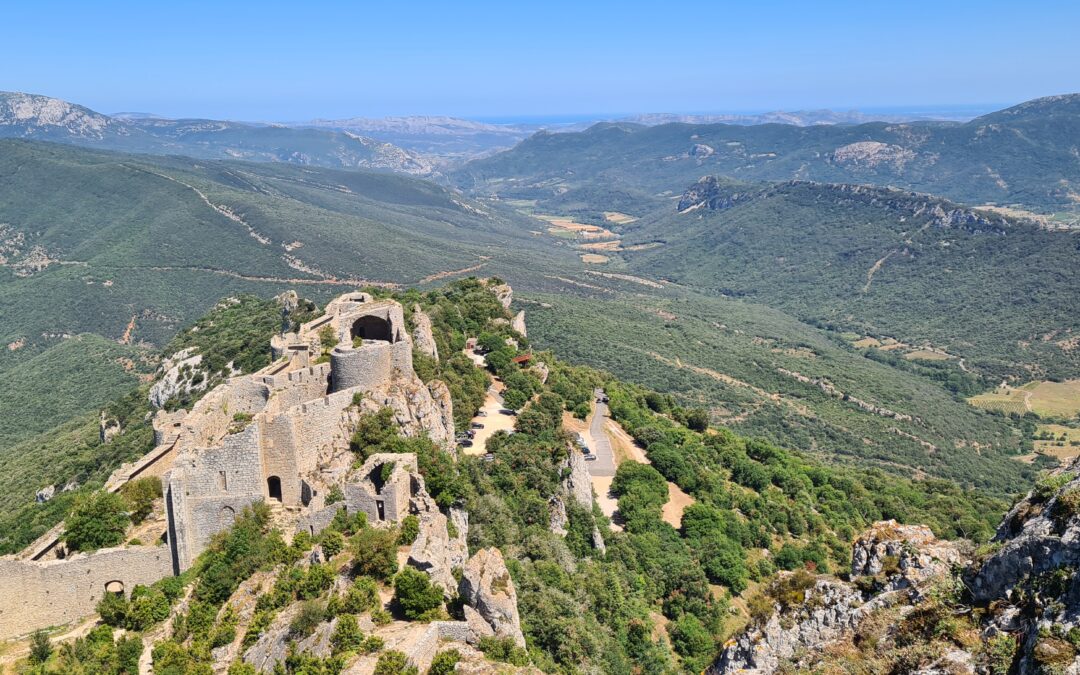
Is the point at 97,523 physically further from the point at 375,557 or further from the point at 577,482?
the point at 577,482

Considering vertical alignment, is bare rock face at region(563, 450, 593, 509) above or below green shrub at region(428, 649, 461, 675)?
below

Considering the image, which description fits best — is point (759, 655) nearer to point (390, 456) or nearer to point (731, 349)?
point (390, 456)

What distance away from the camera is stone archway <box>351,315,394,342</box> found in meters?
37.6

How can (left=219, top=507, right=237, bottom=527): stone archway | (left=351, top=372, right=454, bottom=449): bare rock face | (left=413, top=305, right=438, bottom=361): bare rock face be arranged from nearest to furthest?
(left=219, top=507, right=237, bottom=527): stone archway
(left=351, top=372, right=454, bottom=449): bare rock face
(left=413, top=305, right=438, bottom=361): bare rock face

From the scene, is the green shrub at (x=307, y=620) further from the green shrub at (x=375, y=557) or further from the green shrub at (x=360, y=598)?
the green shrub at (x=375, y=557)

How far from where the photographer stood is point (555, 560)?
105 feet

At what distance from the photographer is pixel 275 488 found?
83.0ft

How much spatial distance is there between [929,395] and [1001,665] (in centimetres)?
12093

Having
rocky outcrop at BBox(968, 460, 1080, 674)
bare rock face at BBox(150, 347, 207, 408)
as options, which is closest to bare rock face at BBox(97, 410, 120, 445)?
bare rock face at BBox(150, 347, 207, 408)

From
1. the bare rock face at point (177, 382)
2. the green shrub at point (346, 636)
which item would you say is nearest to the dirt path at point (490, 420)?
the green shrub at point (346, 636)

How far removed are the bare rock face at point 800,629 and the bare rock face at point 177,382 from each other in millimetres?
43553

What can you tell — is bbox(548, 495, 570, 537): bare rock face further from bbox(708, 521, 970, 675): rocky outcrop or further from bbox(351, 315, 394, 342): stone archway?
bbox(708, 521, 970, 675): rocky outcrop

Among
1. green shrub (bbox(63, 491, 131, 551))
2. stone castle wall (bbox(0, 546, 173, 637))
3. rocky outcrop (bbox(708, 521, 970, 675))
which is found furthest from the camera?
green shrub (bbox(63, 491, 131, 551))

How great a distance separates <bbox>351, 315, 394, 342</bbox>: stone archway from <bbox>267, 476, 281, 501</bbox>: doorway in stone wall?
43.2 feet
